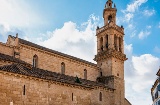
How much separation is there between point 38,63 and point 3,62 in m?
8.28

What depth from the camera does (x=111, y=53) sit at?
40.0 m

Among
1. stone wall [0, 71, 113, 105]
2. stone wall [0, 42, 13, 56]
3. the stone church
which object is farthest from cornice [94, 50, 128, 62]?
stone wall [0, 42, 13, 56]

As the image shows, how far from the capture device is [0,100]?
1947 cm

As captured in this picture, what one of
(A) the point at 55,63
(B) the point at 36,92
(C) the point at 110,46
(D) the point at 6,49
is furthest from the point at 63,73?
(B) the point at 36,92

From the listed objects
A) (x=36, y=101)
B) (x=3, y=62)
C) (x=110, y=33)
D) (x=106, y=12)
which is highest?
(x=106, y=12)

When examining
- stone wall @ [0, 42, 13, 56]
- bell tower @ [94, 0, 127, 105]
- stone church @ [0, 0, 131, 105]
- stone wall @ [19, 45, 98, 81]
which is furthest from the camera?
bell tower @ [94, 0, 127, 105]

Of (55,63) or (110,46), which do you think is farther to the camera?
(110,46)

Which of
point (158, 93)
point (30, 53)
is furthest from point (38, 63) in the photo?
point (158, 93)

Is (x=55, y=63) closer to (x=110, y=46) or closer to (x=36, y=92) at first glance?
(x=110, y=46)

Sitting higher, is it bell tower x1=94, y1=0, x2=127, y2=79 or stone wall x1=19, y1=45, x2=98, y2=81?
bell tower x1=94, y1=0, x2=127, y2=79

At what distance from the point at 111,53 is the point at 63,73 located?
8962mm

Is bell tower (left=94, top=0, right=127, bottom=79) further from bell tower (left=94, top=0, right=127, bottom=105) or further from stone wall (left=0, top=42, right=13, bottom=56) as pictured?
stone wall (left=0, top=42, right=13, bottom=56)

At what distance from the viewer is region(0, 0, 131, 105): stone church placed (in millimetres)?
21047

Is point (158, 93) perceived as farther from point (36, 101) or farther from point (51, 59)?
point (36, 101)
